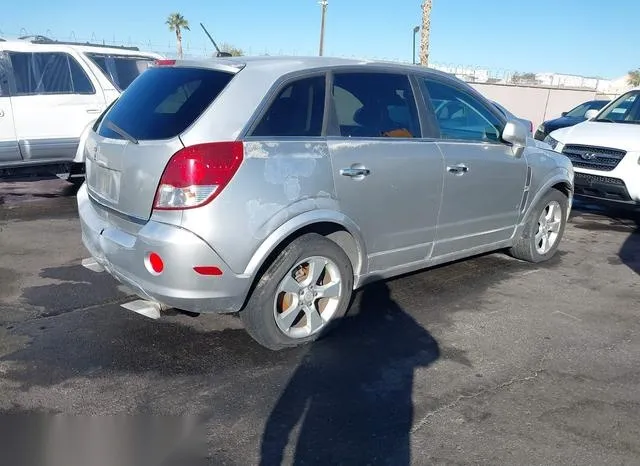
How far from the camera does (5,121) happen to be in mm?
7301

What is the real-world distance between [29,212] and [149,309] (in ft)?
13.1

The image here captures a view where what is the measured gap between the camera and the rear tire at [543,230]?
217 inches

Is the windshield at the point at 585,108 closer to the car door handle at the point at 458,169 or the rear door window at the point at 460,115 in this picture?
the rear door window at the point at 460,115

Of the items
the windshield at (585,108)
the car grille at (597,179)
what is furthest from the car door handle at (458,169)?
the windshield at (585,108)

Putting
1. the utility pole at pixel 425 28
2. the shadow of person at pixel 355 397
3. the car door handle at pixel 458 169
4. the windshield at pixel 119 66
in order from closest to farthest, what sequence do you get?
the shadow of person at pixel 355 397 < the car door handle at pixel 458 169 < the windshield at pixel 119 66 < the utility pole at pixel 425 28

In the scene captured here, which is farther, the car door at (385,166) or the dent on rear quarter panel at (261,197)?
the car door at (385,166)

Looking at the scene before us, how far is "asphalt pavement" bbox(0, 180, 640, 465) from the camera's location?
2.84 m

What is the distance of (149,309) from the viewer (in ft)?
13.6

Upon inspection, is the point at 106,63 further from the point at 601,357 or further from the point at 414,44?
the point at 414,44

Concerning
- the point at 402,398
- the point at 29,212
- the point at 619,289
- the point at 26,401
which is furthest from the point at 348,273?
the point at 29,212

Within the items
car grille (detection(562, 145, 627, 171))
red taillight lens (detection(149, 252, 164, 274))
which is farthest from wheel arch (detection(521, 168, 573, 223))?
red taillight lens (detection(149, 252, 164, 274))

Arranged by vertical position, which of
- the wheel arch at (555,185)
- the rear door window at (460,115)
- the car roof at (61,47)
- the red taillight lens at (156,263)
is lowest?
the red taillight lens at (156,263)

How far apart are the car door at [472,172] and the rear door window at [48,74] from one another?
5.39 meters

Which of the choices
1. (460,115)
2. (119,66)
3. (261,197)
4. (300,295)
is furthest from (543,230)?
(119,66)
